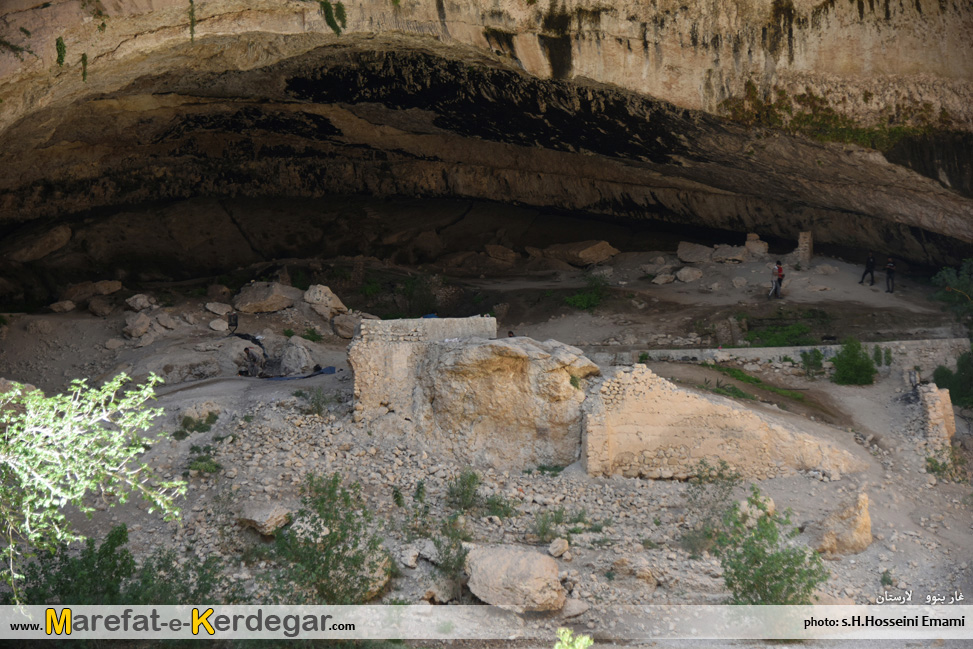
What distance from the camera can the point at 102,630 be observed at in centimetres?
834

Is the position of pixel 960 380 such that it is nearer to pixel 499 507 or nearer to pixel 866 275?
pixel 866 275

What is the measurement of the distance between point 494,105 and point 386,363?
7623 mm

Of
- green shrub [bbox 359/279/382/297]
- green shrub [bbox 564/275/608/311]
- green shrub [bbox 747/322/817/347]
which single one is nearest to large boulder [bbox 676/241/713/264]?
green shrub [bbox 564/275/608/311]

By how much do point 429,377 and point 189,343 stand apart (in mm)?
6536

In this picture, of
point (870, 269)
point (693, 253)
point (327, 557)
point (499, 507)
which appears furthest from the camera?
point (693, 253)

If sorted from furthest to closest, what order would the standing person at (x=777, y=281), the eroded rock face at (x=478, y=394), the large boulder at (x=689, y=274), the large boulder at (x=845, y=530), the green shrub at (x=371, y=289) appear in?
the large boulder at (x=689, y=274) → the green shrub at (x=371, y=289) → the standing person at (x=777, y=281) → the eroded rock face at (x=478, y=394) → the large boulder at (x=845, y=530)

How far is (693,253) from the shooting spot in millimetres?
23078

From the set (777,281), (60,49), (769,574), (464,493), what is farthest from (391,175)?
(769,574)

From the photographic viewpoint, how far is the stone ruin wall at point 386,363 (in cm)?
1290

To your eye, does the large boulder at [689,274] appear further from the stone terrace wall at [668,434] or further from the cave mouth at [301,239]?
the stone terrace wall at [668,434]

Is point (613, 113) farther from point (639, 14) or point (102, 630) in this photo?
point (102, 630)

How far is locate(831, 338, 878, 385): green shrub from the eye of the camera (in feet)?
50.1

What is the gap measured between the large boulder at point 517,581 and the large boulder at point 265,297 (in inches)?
427

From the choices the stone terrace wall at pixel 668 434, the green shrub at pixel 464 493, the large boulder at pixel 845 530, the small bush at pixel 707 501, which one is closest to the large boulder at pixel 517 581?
the green shrub at pixel 464 493
